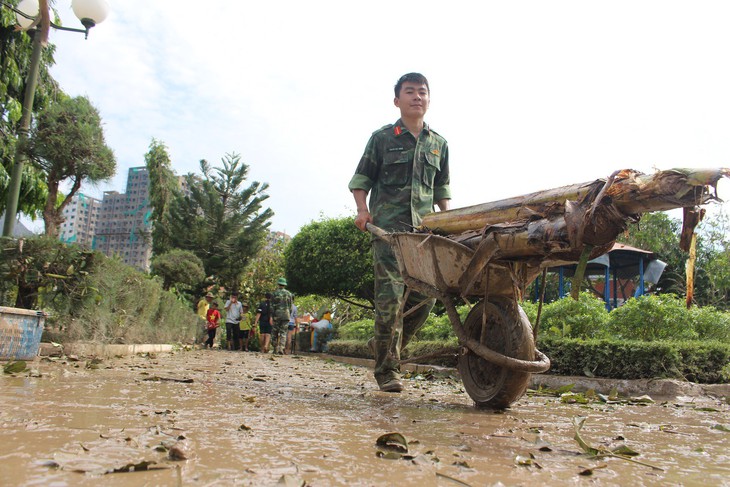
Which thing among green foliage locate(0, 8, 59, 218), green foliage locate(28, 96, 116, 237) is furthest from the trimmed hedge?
green foliage locate(0, 8, 59, 218)

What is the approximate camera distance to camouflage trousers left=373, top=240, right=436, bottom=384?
4.02m

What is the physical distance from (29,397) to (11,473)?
5.47ft

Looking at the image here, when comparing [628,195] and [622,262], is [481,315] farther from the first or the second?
[622,262]

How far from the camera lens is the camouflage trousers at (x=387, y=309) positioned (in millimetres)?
4020

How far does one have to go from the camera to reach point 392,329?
3898mm

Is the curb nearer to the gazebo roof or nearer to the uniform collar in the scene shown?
the uniform collar

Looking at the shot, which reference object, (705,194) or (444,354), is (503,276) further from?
(705,194)

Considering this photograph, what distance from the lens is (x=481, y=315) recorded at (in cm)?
352

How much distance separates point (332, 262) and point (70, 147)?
419 inches

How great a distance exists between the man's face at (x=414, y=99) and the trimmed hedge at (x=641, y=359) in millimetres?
2389

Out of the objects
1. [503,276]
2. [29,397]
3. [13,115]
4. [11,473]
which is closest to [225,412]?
[29,397]

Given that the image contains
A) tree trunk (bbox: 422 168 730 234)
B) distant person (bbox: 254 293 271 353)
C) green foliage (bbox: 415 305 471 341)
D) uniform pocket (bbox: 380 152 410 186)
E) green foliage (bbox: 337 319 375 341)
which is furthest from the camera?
distant person (bbox: 254 293 271 353)

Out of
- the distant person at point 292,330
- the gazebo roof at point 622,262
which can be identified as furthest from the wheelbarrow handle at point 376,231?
the gazebo roof at point 622,262

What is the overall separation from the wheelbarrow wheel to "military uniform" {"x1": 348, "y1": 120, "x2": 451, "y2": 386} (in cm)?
62
